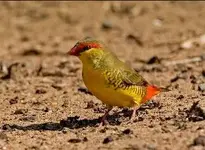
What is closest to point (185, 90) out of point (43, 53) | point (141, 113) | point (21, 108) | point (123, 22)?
point (141, 113)

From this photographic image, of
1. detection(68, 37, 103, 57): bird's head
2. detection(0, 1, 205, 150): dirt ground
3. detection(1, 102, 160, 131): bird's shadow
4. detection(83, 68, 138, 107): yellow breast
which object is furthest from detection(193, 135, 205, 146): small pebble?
detection(68, 37, 103, 57): bird's head

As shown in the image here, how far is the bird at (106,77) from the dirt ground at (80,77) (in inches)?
10.5

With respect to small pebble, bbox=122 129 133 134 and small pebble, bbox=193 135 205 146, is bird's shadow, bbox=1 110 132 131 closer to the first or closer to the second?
small pebble, bbox=122 129 133 134

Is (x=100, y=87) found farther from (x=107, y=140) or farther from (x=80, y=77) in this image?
(x=80, y=77)

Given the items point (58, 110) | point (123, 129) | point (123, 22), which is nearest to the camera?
point (123, 129)

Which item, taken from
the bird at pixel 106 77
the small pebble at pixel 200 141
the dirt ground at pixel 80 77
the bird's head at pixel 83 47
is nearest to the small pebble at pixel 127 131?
the dirt ground at pixel 80 77

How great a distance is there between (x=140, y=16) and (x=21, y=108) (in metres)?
8.67

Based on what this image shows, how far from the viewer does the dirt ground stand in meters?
7.04

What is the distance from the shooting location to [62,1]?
18.4 meters

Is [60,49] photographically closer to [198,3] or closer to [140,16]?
[140,16]

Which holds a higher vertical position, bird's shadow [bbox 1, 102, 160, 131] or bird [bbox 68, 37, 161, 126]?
bird [bbox 68, 37, 161, 126]

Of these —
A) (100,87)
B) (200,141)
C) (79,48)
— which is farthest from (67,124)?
(200,141)

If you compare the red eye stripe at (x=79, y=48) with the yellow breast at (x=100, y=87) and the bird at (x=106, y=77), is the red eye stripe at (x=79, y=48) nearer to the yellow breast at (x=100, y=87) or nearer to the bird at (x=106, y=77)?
the bird at (x=106, y=77)

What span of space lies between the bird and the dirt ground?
0.88 feet
